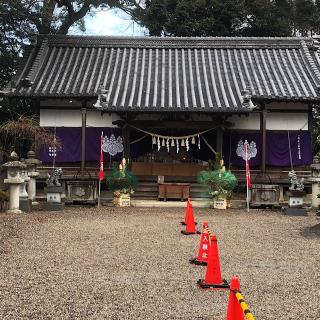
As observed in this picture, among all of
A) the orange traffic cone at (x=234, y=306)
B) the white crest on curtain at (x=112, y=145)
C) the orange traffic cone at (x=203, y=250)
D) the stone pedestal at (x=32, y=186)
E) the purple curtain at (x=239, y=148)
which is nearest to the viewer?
the orange traffic cone at (x=234, y=306)

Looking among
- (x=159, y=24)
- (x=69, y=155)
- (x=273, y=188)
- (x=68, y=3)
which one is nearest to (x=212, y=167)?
(x=273, y=188)

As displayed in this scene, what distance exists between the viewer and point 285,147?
19.4 metres

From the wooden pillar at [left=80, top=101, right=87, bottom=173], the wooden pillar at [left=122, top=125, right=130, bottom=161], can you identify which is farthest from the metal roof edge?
the wooden pillar at [left=122, top=125, right=130, bottom=161]

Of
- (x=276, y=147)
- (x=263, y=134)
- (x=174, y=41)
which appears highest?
(x=174, y=41)

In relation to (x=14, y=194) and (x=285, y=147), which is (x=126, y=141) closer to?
(x=14, y=194)

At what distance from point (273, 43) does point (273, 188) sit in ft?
28.9

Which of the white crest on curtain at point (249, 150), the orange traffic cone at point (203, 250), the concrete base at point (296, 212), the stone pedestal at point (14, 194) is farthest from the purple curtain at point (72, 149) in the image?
the orange traffic cone at point (203, 250)

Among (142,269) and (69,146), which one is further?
(69,146)

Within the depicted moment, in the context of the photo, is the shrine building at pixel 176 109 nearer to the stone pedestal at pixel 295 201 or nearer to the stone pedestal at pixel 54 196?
the stone pedestal at pixel 295 201

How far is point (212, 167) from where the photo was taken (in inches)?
713

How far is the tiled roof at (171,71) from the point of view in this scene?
714 inches

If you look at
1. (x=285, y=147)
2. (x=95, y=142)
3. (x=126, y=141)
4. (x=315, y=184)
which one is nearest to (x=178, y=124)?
(x=126, y=141)

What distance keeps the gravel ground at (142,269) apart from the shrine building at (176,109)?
6649mm

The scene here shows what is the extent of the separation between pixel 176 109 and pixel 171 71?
3.83 m
